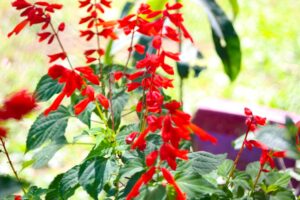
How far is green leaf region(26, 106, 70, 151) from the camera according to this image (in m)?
1.11

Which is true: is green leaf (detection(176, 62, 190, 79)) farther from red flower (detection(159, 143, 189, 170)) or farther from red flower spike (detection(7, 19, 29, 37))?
red flower (detection(159, 143, 189, 170))

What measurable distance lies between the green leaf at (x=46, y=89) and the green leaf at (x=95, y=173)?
0.67 feet

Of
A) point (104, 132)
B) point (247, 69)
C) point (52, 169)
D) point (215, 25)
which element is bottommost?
point (52, 169)

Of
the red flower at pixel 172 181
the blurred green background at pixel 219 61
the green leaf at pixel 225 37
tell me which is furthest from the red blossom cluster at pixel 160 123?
the blurred green background at pixel 219 61

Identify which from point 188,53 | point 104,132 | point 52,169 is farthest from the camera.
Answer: point 52,169

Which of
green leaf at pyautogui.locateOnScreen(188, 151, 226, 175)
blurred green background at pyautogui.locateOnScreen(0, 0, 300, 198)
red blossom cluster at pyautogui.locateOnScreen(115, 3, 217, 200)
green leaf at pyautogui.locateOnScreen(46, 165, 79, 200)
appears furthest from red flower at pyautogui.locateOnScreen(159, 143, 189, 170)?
blurred green background at pyautogui.locateOnScreen(0, 0, 300, 198)

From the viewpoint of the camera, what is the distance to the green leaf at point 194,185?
0.87m

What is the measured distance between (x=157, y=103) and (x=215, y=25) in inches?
25.6

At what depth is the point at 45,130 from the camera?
43.8 inches

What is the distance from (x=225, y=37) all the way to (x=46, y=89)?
0.57 m

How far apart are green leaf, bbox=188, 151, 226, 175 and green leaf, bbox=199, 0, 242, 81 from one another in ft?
1.84

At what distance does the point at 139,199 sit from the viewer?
→ 86 cm

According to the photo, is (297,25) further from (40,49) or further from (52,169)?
(52,169)

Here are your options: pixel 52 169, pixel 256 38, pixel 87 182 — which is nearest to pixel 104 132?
pixel 87 182
